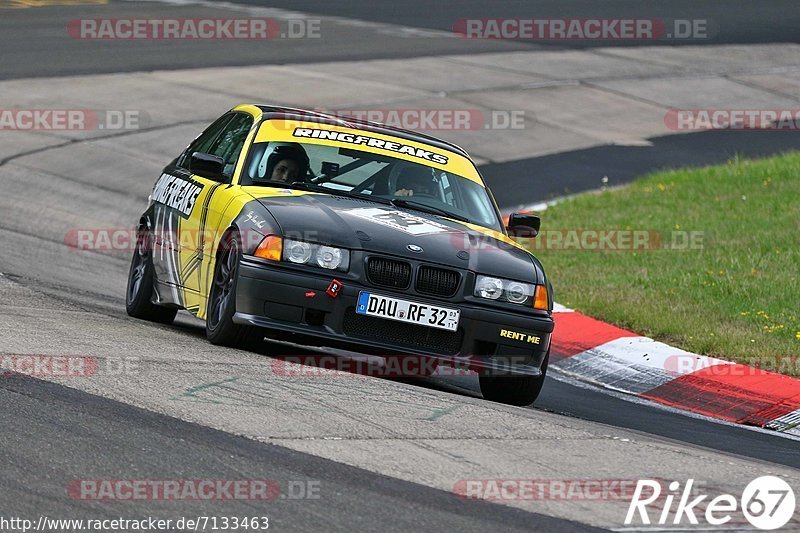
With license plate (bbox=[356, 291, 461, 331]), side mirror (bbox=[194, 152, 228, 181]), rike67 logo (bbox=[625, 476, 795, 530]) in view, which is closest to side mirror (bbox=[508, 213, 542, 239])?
license plate (bbox=[356, 291, 461, 331])

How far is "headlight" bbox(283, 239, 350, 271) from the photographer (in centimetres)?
790

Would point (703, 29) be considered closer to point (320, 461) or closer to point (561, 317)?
point (561, 317)

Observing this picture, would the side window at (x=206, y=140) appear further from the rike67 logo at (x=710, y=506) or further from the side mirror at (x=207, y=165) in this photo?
the rike67 logo at (x=710, y=506)

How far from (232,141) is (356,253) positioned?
208 centimetres

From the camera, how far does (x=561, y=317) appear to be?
38.3 ft

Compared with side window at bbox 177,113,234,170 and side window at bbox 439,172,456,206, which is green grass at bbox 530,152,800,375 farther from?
side window at bbox 177,113,234,170

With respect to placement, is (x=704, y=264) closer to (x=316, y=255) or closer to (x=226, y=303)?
(x=316, y=255)

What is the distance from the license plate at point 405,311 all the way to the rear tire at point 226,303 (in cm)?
68

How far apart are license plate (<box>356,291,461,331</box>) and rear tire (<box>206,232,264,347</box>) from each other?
68cm

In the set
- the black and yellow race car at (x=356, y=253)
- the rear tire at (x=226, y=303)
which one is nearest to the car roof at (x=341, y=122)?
the black and yellow race car at (x=356, y=253)

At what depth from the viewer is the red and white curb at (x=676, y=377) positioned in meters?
9.12

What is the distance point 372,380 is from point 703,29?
86.2 feet

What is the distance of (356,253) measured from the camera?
26.0ft

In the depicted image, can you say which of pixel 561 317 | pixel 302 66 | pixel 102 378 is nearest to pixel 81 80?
pixel 302 66
